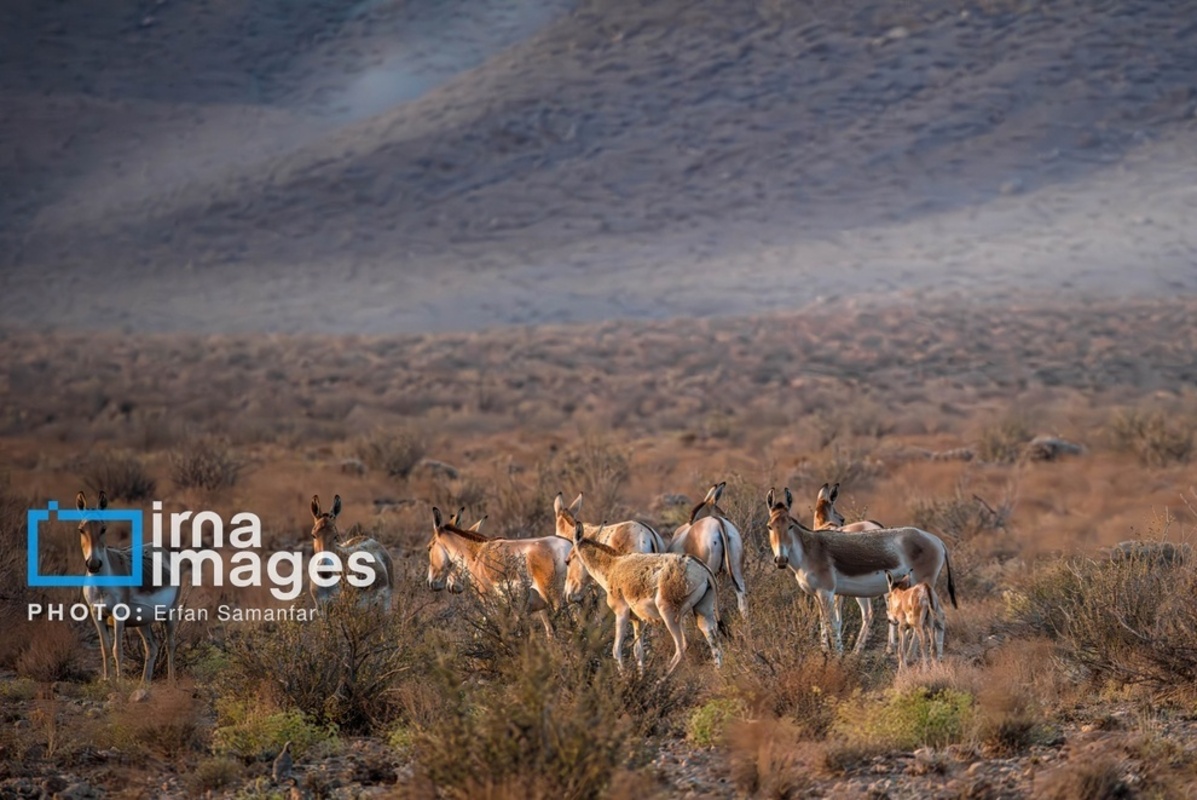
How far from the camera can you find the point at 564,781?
7945 mm

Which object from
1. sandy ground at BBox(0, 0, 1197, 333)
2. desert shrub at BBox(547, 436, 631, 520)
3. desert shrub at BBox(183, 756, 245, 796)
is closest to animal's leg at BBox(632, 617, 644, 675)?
desert shrub at BBox(183, 756, 245, 796)

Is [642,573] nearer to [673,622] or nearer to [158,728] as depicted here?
[673,622]

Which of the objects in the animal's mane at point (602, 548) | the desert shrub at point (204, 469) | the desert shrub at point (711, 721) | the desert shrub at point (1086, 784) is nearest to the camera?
the desert shrub at point (1086, 784)

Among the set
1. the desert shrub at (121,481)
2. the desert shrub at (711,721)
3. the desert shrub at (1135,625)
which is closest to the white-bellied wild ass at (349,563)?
the desert shrub at (711,721)

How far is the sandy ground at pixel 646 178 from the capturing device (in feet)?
275

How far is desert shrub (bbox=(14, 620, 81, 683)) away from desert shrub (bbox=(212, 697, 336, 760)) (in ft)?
9.36

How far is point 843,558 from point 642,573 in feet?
6.66

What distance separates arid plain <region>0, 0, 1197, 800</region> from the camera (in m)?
10.1

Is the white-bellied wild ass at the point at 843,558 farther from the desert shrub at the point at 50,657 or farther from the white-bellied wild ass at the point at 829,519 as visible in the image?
the desert shrub at the point at 50,657

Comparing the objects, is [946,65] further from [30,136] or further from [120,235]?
[30,136]

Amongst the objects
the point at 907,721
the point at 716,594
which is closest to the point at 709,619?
the point at 716,594

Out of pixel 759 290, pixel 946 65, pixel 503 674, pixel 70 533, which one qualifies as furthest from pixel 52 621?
pixel 946 65

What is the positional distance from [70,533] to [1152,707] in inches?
518

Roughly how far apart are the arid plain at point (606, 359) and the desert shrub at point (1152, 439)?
15cm
